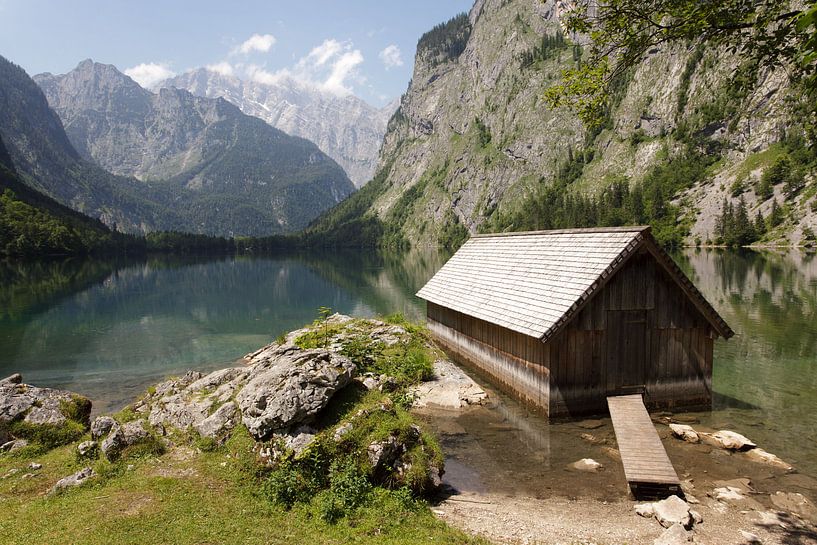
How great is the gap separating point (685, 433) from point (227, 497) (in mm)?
14517

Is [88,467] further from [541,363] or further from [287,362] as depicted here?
[541,363]

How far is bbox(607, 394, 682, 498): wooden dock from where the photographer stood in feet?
41.5

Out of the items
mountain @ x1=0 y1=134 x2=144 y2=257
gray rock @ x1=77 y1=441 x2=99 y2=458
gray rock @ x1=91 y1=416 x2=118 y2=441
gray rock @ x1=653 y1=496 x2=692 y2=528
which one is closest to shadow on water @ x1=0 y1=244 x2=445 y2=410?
gray rock @ x1=91 y1=416 x2=118 y2=441

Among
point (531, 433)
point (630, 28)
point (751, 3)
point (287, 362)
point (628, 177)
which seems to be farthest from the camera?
point (628, 177)

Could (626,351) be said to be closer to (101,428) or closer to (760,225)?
(101,428)

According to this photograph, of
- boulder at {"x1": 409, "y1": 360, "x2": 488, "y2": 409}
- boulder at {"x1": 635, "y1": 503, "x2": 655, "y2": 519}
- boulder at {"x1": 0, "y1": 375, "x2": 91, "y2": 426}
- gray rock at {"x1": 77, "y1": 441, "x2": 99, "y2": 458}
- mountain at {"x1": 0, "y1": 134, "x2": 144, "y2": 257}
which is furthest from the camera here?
mountain at {"x1": 0, "y1": 134, "x2": 144, "y2": 257}

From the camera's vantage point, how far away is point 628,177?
180375 mm

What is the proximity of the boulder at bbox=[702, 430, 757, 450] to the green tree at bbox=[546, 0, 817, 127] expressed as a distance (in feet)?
36.8

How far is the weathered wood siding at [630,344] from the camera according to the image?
1808cm

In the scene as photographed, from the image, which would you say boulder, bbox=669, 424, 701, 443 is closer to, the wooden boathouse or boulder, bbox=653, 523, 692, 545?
the wooden boathouse

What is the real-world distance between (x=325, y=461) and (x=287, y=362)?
3889mm

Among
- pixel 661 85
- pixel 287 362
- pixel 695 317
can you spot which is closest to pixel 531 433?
pixel 695 317

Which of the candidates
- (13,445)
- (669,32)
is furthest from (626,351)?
(13,445)

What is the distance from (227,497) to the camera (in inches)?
442
